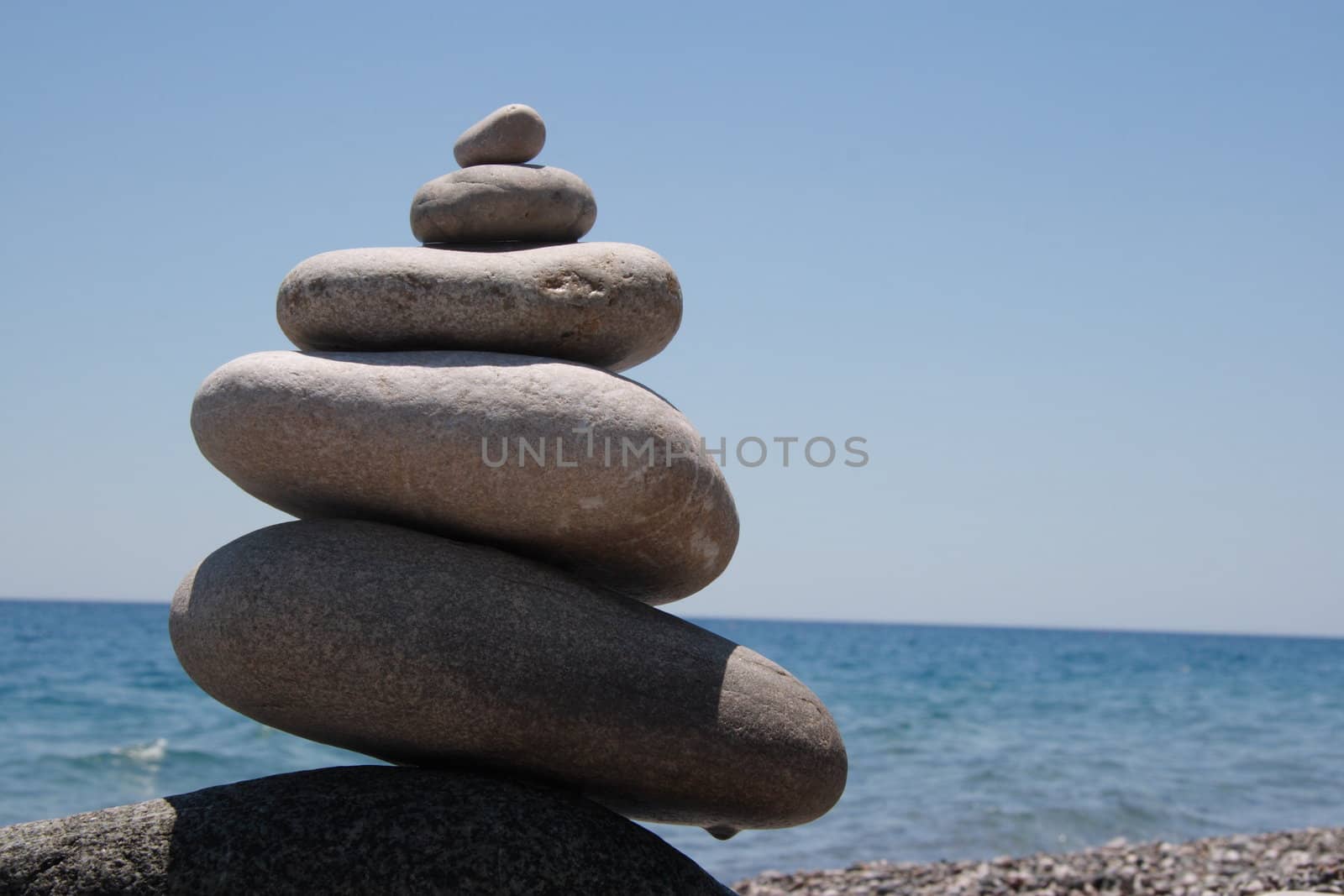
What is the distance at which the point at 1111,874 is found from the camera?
9086 mm

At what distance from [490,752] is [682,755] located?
74 centimetres

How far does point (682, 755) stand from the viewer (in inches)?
181

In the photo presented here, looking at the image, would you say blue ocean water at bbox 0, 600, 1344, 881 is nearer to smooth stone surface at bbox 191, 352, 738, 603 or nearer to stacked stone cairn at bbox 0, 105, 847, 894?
stacked stone cairn at bbox 0, 105, 847, 894

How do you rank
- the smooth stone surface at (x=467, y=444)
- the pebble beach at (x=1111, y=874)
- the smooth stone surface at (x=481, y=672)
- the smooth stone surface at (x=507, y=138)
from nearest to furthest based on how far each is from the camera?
the smooth stone surface at (x=481, y=672), the smooth stone surface at (x=467, y=444), the smooth stone surface at (x=507, y=138), the pebble beach at (x=1111, y=874)

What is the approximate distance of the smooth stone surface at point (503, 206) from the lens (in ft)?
17.6

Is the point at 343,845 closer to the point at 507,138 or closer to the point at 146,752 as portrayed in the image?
the point at 507,138

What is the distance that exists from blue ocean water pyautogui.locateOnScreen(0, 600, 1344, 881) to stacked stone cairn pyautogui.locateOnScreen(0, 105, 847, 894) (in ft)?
20.2

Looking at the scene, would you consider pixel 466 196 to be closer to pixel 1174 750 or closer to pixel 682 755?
pixel 682 755

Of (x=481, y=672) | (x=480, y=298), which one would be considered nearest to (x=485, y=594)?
(x=481, y=672)

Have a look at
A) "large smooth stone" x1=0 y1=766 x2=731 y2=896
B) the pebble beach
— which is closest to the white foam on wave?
the pebble beach

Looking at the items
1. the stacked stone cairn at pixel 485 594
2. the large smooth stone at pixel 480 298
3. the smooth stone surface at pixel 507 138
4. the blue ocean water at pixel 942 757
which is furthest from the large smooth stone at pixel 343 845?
the blue ocean water at pixel 942 757

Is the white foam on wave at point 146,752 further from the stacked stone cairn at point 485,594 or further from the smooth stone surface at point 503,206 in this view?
the smooth stone surface at point 503,206

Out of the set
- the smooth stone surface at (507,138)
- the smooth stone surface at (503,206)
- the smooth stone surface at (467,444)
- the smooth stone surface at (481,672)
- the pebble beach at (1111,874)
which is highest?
the smooth stone surface at (507,138)

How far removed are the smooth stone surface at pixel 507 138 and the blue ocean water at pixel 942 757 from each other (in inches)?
277
